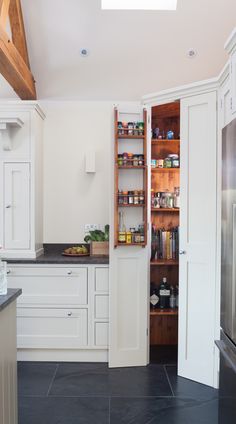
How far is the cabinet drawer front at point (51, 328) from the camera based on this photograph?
10.3 ft

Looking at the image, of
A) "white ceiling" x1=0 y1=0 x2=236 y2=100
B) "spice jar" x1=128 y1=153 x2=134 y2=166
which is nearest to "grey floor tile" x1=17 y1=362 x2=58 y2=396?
"spice jar" x1=128 y1=153 x2=134 y2=166

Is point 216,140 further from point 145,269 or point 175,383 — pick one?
point 175,383

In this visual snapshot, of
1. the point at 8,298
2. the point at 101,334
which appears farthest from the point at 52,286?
the point at 8,298

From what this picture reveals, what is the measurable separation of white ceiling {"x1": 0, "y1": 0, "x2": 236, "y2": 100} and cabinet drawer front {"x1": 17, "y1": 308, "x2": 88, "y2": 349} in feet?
7.02

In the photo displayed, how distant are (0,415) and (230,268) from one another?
120 centimetres

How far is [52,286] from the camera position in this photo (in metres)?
3.15

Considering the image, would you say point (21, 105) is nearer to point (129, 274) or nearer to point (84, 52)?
point (84, 52)

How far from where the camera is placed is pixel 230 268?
143 centimetres

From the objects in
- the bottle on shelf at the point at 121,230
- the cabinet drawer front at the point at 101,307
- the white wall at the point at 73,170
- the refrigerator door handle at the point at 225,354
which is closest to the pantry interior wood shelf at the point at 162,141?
the white wall at the point at 73,170

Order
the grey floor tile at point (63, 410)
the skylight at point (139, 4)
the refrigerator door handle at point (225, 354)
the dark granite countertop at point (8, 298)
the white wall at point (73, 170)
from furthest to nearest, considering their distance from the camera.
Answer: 1. the white wall at point (73, 170)
2. the skylight at point (139, 4)
3. the grey floor tile at point (63, 410)
4. the dark granite countertop at point (8, 298)
5. the refrigerator door handle at point (225, 354)

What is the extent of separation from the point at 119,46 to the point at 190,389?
9.81 feet

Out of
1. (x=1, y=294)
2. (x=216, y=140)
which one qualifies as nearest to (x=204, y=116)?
(x=216, y=140)

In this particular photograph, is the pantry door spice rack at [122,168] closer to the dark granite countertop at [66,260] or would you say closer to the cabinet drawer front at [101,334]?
the dark granite countertop at [66,260]

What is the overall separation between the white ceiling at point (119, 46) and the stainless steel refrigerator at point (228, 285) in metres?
2.10
